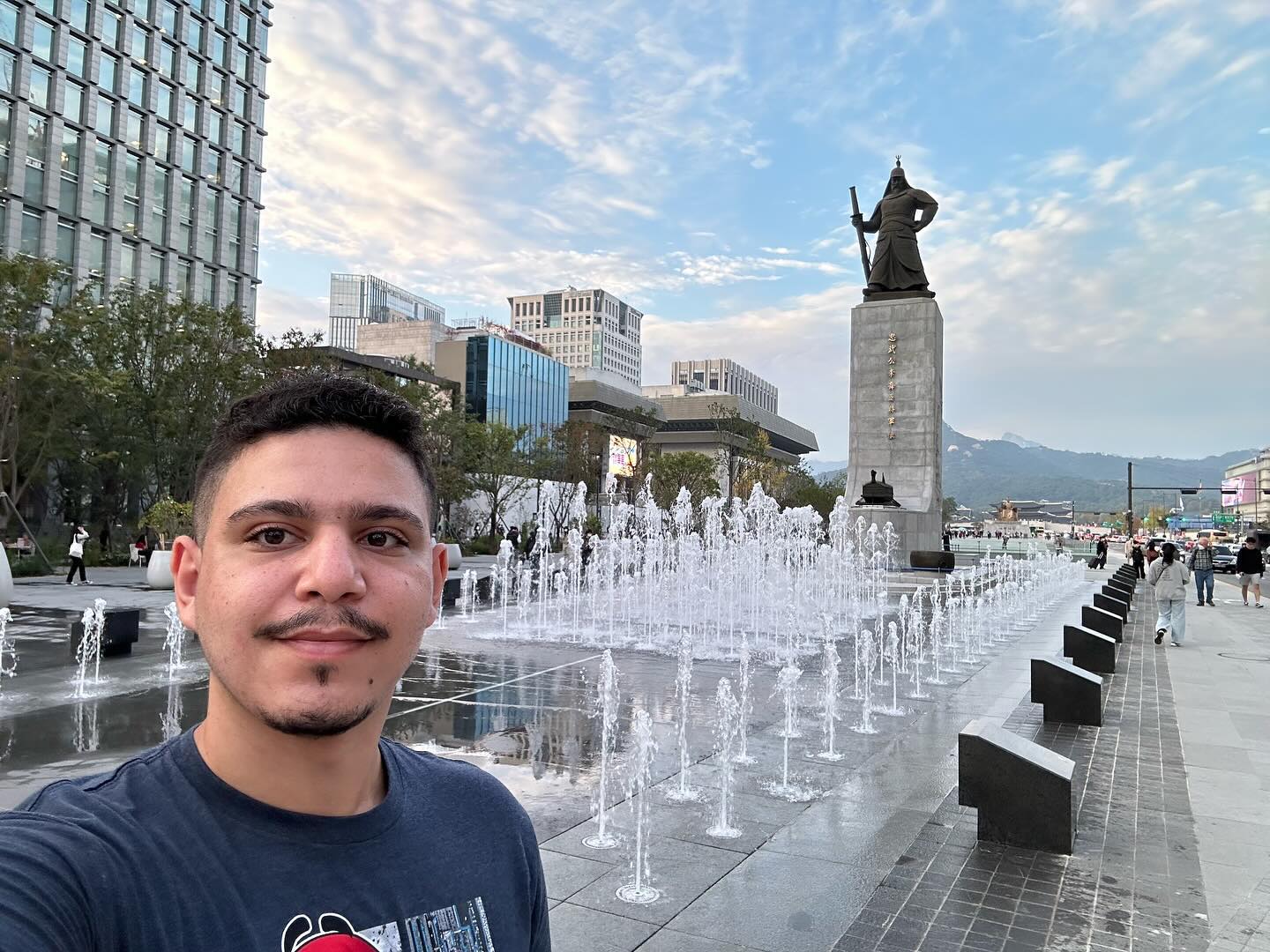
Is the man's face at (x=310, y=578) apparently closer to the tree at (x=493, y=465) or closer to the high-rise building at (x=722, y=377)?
the tree at (x=493, y=465)

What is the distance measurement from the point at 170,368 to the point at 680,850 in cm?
2769

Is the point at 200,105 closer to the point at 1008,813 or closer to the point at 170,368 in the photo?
the point at 170,368

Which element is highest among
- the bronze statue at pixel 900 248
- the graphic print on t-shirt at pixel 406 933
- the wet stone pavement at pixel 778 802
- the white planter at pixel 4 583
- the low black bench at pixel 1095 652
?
the bronze statue at pixel 900 248

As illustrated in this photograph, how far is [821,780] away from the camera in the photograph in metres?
5.89

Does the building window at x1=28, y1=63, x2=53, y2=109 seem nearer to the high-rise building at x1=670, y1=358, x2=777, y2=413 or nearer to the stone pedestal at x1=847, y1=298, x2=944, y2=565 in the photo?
the stone pedestal at x1=847, y1=298, x2=944, y2=565

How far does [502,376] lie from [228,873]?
6734cm

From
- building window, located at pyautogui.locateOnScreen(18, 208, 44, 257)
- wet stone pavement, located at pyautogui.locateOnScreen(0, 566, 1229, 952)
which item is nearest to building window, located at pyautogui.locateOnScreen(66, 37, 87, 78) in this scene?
building window, located at pyautogui.locateOnScreen(18, 208, 44, 257)

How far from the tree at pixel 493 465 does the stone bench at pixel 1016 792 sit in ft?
110

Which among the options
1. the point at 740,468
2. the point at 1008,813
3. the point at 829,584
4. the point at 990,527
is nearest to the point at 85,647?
the point at 1008,813

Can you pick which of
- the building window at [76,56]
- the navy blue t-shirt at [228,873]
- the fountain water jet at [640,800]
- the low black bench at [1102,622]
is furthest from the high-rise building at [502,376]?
the navy blue t-shirt at [228,873]

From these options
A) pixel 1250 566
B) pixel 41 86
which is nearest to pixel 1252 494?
pixel 1250 566

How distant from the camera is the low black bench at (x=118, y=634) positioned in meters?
10.2

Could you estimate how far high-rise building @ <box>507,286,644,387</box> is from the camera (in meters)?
129

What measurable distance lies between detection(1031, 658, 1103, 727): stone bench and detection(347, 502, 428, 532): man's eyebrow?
7.96 meters
